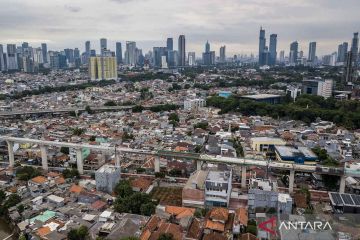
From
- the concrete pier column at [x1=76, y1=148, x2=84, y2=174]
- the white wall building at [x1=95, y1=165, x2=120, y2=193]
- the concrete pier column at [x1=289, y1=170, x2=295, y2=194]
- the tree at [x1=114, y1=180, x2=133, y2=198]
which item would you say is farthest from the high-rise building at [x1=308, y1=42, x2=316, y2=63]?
the tree at [x1=114, y1=180, x2=133, y2=198]

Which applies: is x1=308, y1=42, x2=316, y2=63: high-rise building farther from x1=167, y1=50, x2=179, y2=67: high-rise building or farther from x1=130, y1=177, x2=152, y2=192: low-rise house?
x1=130, y1=177, x2=152, y2=192: low-rise house

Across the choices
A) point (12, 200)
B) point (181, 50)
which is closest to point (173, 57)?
point (181, 50)

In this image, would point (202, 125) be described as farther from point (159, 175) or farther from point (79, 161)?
point (79, 161)

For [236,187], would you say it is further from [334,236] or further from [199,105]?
[199,105]

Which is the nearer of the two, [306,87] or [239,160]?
[239,160]

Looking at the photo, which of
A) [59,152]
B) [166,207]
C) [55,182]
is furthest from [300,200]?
[59,152]
